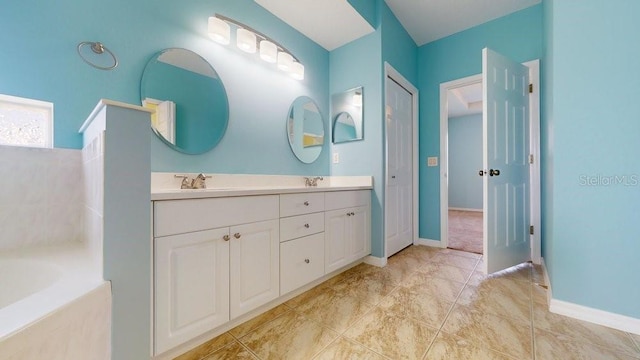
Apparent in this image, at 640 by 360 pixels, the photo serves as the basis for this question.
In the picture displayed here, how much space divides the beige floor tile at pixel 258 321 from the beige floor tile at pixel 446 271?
1.32 m

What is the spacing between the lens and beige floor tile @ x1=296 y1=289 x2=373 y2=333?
4.39 feet

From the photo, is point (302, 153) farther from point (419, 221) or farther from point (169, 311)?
point (419, 221)

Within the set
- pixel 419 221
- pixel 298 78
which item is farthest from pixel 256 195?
pixel 419 221

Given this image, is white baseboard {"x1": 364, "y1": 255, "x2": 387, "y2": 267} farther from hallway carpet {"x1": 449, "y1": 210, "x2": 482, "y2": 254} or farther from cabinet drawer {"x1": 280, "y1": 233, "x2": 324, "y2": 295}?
hallway carpet {"x1": 449, "y1": 210, "x2": 482, "y2": 254}

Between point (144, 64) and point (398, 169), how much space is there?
7.83 feet

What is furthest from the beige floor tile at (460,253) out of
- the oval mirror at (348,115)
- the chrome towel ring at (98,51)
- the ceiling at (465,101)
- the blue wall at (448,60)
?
the chrome towel ring at (98,51)

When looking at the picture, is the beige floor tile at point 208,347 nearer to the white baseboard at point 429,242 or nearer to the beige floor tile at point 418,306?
the beige floor tile at point 418,306

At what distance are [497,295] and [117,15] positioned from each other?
2954 millimetres

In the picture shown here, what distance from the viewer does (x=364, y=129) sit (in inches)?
91.2

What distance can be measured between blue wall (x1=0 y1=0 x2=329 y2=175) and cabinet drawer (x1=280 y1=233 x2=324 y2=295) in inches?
27.8

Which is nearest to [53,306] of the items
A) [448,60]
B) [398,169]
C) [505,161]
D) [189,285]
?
[189,285]

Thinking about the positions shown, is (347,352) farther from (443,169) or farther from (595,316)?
(443,169)

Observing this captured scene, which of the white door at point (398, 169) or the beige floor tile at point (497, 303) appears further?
the white door at point (398, 169)

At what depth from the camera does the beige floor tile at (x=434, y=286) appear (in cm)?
167
